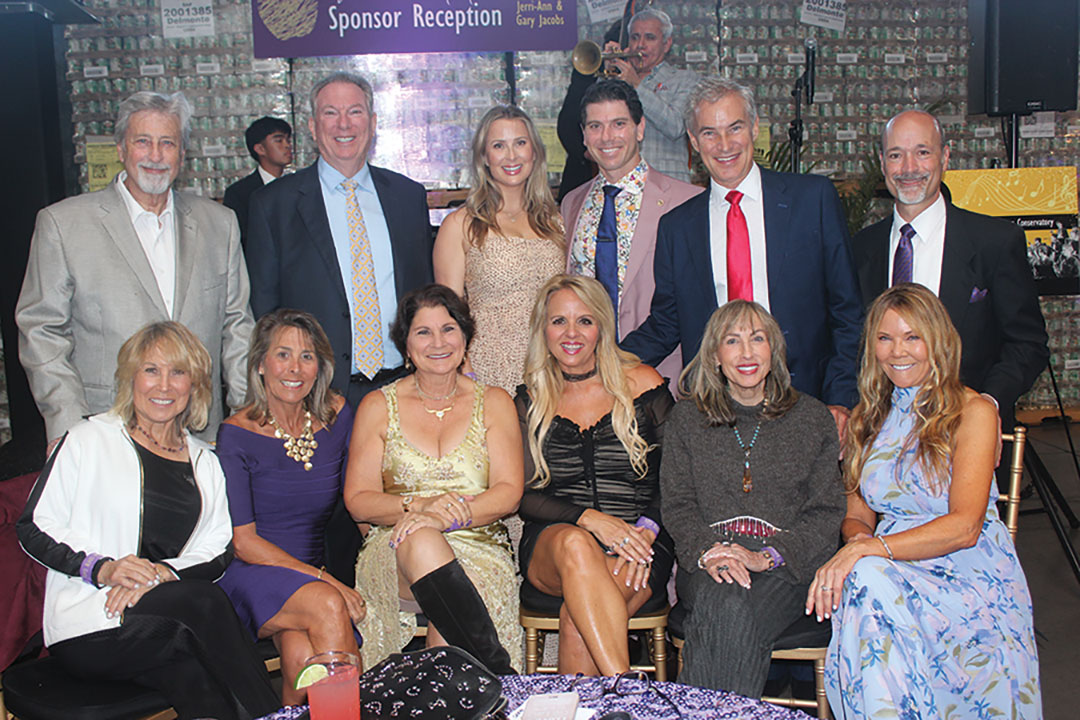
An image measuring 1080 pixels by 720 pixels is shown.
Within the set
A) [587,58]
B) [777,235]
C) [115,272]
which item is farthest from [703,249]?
[115,272]

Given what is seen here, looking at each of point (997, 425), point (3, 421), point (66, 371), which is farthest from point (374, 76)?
point (997, 425)

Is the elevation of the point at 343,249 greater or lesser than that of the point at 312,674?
greater

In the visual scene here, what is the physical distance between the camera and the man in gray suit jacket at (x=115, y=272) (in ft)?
9.14

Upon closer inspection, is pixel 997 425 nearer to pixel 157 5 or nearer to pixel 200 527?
pixel 200 527

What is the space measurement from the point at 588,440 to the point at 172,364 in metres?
1.23

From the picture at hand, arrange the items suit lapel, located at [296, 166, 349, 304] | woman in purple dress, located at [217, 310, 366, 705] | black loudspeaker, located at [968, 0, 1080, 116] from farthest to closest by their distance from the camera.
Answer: black loudspeaker, located at [968, 0, 1080, 116], suit lapel, located at [296, 166, 349, 304], woman in purple dress, located at [217, 310, 366, 705]

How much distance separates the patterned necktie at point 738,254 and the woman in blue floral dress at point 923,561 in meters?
0.49

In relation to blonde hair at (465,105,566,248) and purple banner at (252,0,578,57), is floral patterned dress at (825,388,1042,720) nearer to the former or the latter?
blonde hair at (465,105,566,248)

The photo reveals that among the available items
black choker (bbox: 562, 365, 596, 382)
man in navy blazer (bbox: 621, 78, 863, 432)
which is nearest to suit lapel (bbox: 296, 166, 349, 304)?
black choker (bbox: 562, 365, 596, 382)

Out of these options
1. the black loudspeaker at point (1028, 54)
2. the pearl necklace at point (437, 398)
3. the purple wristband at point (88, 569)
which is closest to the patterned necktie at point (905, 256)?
the pearl necklace at point (437, 398)

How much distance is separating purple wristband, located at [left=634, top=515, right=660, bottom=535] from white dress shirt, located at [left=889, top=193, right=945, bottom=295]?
3.81 ft

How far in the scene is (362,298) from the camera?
3.17 metres

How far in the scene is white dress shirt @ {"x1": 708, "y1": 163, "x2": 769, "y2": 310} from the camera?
300 centimetres

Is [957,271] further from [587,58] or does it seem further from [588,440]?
[587,58]
